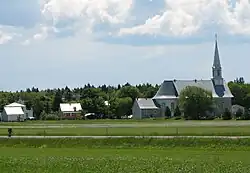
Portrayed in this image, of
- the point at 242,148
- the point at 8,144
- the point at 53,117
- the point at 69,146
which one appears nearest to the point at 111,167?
the point at 242,148

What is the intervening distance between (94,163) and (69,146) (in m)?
21.2

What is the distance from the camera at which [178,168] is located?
28.1 metres

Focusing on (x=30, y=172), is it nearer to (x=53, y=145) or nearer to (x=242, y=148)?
(x=242, y=148)

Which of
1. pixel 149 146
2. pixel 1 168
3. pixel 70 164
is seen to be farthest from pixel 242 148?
pixel 1 168

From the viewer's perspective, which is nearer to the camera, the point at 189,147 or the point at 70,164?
the point at 70,164

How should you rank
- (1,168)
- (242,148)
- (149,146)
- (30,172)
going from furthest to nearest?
(149,146)
(242,148)
(1,168)
(30,172)

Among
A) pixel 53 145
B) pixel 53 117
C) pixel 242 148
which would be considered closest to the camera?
pixel 242 148

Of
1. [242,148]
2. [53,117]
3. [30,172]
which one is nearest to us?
[30,172]

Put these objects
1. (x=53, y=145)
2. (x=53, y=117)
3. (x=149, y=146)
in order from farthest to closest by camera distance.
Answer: (x=53, y=117), (x=53, y=145), (x=149, y=146)

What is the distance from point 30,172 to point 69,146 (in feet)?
81.1

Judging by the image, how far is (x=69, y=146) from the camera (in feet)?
172

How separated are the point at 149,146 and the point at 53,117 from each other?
136020 mm

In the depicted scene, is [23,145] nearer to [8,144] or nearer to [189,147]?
[8,144]

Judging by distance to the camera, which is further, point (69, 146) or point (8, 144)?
point (8, 144)
